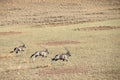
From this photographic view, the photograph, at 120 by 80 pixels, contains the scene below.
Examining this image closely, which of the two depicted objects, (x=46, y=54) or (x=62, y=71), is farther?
(x=46, y=54)

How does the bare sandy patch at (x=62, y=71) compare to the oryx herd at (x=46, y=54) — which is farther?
the oryx herd at (x=46, y=54)

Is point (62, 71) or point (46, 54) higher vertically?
point (46, 54)

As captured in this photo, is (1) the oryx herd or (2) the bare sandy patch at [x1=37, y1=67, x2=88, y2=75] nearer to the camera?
(2) the bare sandy patch at [x1=37, y1=67, x2=88, y2=75]

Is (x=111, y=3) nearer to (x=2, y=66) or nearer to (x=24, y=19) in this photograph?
(x=24, y=19)

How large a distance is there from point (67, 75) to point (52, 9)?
51599 mm

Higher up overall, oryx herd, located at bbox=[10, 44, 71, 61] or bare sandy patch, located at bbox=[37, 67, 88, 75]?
oryx herd, located at bbox=[10, 44, 71, 61]

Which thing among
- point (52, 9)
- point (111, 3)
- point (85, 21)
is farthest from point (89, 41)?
point (111, 3)

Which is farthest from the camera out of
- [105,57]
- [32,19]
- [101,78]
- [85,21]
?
[32,19]

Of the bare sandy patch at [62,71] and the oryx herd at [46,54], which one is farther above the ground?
the oryx herd at [46,54]

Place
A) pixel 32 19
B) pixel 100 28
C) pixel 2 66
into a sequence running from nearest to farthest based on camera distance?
1. pixel 2 66
2. pixel 100 28
3. pixel 32 19

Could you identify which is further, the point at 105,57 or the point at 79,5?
the point at 79,5

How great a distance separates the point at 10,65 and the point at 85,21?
3346cm

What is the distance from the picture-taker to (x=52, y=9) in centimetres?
6869

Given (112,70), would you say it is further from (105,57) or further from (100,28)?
(100,28)
